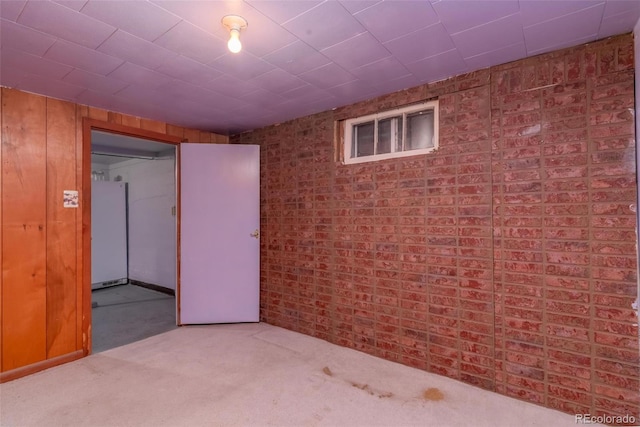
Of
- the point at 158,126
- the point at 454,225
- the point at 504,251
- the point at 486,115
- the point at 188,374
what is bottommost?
the point at 188,374

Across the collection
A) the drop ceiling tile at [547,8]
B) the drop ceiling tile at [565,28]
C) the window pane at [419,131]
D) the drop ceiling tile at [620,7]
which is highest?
the drop ceiling tile at [547,8]

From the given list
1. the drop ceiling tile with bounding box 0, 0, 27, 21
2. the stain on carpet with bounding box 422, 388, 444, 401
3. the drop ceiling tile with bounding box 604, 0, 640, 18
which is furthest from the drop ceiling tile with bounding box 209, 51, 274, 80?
the stain on carpet with bounding box 422, 388, 444, 401

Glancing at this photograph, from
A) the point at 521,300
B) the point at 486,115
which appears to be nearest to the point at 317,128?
the point at 486,115

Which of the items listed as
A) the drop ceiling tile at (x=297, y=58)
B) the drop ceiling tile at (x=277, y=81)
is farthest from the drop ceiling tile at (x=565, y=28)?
the drop ceiling tile at (x=277, y=81)

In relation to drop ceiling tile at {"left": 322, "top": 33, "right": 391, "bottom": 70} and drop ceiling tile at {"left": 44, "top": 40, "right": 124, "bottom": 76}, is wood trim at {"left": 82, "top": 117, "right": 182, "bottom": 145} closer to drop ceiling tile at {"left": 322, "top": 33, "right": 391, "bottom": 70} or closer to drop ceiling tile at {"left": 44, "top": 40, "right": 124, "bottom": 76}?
drop ceiling tile at {"left": 44, "top": 40, "right": 124, "bottom": 76}

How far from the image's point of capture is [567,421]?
1904 mm

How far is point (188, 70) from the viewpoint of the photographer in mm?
2219

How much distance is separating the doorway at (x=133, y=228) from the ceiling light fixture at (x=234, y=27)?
131 inches

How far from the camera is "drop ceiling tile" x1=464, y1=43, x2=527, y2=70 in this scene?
2016mm

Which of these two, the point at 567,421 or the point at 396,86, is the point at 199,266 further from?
the point at 567,421

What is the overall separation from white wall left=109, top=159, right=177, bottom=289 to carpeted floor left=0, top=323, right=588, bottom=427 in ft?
7.69

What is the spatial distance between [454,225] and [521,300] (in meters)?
0.65

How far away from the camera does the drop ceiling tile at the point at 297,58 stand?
1.96 meters

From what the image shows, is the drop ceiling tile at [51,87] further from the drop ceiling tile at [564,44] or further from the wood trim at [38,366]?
the drop ceiling tile at [564,44]
